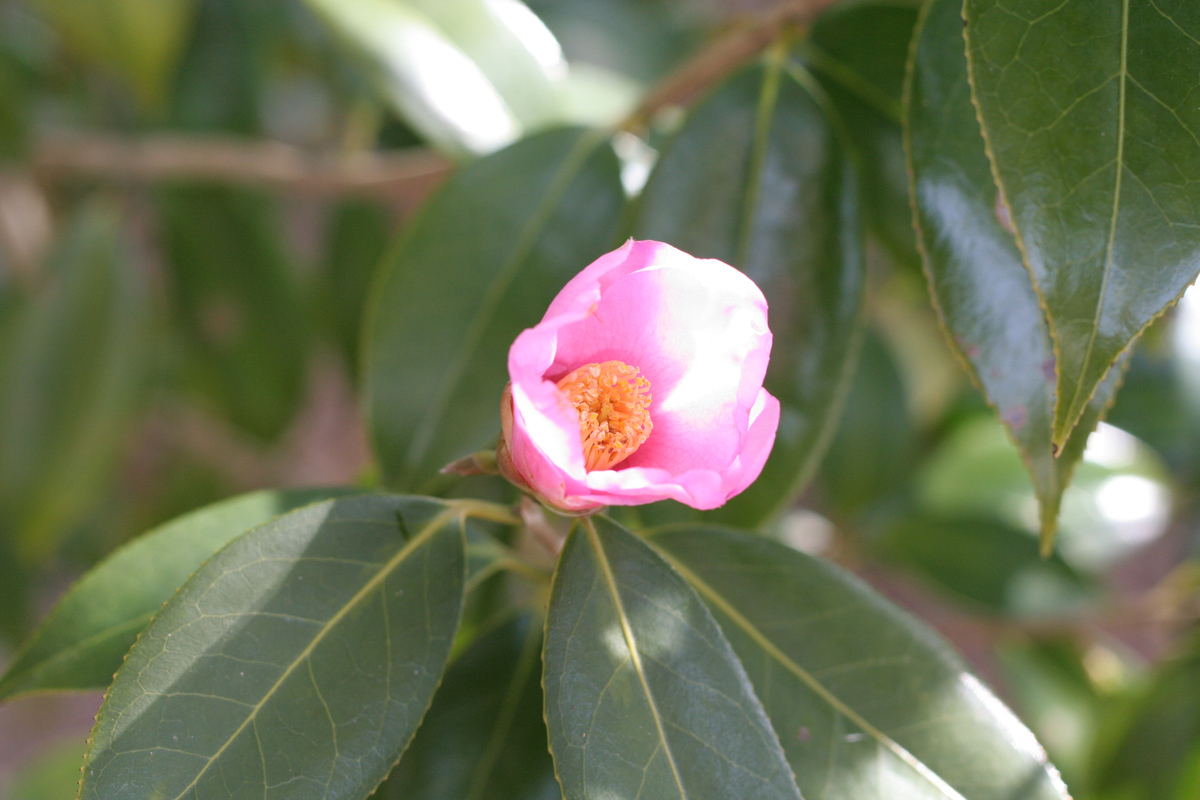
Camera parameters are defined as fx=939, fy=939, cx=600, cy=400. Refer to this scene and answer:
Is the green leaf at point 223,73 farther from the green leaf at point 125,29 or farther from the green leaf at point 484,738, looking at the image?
the green leaf at point 484,738

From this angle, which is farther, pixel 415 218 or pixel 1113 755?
pixel 1113 755

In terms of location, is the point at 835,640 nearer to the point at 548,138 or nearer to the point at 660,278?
the point at 660,278

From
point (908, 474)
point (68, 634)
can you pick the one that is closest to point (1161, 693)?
point (908, 474)

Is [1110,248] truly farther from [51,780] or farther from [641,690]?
[51,780]

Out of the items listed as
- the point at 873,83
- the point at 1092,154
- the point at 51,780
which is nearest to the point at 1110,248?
the point at 1092,154

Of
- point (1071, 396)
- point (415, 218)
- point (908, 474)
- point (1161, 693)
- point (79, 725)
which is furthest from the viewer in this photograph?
point (79, 725)

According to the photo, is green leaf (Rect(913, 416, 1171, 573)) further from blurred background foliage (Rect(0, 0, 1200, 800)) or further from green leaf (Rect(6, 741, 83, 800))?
green leaf (Rect(6, 741, 83, 800))
